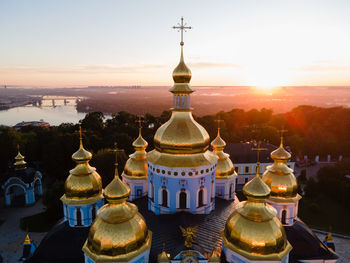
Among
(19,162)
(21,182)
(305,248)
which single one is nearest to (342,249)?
(305,248)

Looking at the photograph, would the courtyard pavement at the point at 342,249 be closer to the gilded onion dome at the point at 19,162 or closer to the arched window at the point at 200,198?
the arched window at the point at 200,198

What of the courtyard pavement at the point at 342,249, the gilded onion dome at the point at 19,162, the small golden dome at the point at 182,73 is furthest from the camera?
the gilded onion dome at the point at 19,162

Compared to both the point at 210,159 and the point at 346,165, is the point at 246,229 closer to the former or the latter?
the point at 210,159

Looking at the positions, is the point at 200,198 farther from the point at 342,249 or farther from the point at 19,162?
the point at 19,162

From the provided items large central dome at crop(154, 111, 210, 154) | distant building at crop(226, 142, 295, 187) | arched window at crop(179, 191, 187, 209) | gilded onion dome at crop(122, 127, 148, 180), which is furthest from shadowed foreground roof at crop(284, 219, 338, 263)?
distant building at crop(226, 142, 295, 187)

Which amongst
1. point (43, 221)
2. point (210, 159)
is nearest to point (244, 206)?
point (210, 159)

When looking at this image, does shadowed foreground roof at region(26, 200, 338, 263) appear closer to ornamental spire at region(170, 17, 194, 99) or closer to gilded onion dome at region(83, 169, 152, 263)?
gilded onion dome at region(83, 169, 152, 263)

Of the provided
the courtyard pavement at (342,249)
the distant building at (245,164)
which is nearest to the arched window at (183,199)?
the courtyard pavement at (342,249)
